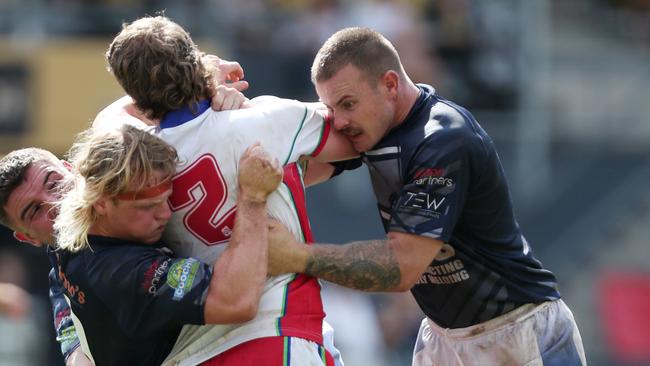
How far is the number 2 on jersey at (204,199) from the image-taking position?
15.6 ft

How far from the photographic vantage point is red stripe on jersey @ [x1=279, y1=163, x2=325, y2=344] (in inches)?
190

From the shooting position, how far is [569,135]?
45.8 ft

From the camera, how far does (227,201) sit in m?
4.80

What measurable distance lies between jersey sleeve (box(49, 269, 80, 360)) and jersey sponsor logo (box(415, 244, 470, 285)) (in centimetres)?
165

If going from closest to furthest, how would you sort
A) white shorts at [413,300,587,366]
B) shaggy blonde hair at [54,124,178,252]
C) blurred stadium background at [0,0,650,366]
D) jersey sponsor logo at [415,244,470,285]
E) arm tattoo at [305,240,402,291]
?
1. shaggy blonde hair at [54,124,178,252]
2. arm tattoo at [305,240,402,291]
3. jersey sponsor logo at [415,244,470,285]
4. white shorts at [413,300,587,366]
5. blurred stadium background at [0,0,650,366]

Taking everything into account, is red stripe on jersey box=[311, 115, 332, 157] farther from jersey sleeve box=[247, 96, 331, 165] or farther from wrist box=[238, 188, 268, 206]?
wrist box=[238, 188, 268, 206]

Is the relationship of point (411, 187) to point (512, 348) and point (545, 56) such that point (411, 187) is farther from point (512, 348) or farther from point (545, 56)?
point (545, 56)

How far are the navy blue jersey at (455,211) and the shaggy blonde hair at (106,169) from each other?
3.35ft

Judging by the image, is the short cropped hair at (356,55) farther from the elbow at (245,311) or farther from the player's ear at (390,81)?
the elbow at (245,311)

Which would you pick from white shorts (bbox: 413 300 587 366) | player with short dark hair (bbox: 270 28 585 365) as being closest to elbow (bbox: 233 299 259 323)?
player with short dark hair (bbox: 270 28 585 365)

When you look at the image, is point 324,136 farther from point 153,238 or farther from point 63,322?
point 63,322

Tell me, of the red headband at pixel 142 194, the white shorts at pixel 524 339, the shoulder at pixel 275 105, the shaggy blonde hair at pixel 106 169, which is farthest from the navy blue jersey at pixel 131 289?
the white shorts at pixel 524 339

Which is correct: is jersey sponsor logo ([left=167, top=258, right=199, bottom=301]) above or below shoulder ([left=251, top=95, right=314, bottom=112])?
below

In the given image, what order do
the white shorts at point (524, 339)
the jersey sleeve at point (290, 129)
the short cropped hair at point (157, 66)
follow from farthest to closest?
the white shorts at point (524, 339), the jersey sleeve at point (290, 129), the short cropped hair at point (157, 66)
